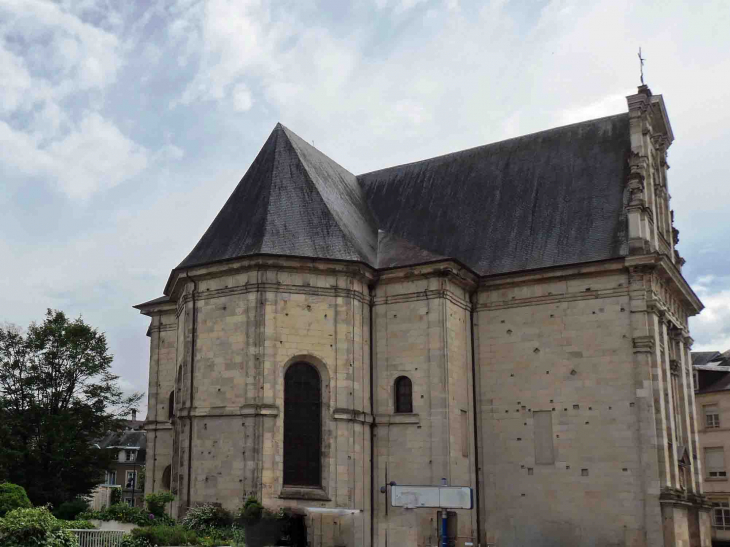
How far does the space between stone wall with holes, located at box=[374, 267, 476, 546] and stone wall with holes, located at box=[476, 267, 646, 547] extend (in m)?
1.01

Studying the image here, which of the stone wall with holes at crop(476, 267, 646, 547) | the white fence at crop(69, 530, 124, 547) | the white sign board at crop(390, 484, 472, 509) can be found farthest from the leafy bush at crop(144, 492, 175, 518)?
the stone wall with holes at crop(476, 267, 646, 547)

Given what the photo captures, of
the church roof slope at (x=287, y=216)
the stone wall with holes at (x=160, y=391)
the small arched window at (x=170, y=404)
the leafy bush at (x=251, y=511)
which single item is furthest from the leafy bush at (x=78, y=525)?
the small arched window at (x=170, y=404)

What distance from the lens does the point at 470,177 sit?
3284 cm

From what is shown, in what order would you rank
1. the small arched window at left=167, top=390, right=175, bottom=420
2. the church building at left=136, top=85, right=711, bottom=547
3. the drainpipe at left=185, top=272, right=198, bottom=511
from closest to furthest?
the church building at left=136, top=85, right=711, bottom=547, the drainpipe at left=185, top=272, right=198, bottom=511, the small arched window at left=167, top=390, right=175, bottom=420

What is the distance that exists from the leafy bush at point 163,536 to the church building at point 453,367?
144 inches

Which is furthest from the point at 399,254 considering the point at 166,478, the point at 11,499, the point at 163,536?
the point at 11,499

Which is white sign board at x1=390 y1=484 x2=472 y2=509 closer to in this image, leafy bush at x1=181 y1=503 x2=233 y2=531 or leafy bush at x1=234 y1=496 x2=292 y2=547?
leafy bush at x1=234 y1=496 x2=292 y2=547

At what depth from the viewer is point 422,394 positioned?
26.8 meters

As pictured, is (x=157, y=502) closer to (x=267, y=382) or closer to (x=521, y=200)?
(x=267, y=382)

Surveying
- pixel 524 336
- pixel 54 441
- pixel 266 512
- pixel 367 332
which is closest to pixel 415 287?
pixel 367 332

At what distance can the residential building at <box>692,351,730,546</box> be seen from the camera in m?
44.2

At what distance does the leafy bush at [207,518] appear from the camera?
24312 mm

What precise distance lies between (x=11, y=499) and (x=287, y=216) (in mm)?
12025

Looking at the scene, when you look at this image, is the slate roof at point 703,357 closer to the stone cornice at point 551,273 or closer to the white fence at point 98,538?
the stone cornice at point 551,273
